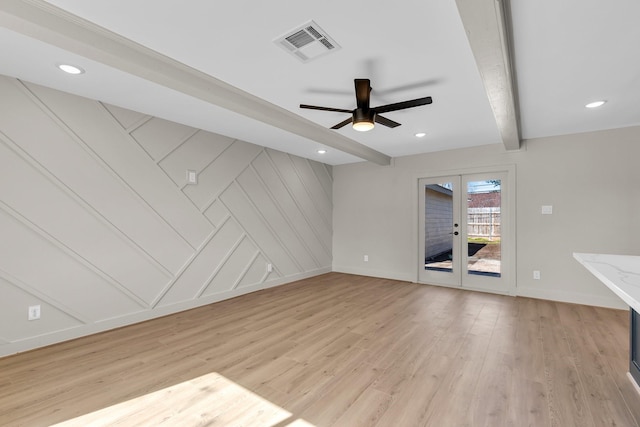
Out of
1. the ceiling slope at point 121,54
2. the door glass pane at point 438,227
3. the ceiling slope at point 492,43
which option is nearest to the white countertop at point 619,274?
the ceiling slope at point 492,43

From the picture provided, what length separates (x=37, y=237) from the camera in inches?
104

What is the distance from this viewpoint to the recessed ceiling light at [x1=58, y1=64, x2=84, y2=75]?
7.58ft

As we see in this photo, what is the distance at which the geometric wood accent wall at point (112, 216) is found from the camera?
8.38 feet

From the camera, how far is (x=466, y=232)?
4.91 m

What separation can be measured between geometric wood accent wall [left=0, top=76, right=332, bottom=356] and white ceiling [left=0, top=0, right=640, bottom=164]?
1.14 feet

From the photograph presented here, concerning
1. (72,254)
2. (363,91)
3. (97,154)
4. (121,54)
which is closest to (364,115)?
(363,91)

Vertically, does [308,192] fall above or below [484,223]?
above

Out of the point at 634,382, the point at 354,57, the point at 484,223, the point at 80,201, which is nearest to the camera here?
the point at 634,382

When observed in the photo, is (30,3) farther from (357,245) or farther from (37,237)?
(357,245)

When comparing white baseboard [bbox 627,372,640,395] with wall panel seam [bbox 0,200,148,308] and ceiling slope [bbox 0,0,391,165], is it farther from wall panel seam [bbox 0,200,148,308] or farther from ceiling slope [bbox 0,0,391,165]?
wall panel seam [bbox 0,200,148,308]

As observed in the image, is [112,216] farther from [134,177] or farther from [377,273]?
[377,273]

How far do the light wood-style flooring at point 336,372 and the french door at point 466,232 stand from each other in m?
1.16

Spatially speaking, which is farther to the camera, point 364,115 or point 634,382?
point 364,115

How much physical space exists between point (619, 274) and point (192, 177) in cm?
414
